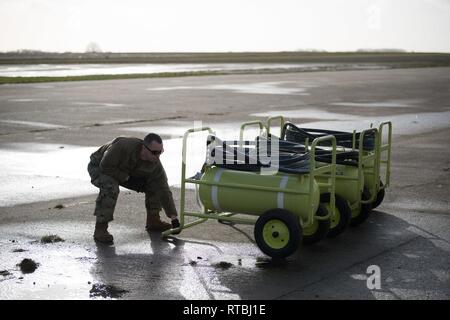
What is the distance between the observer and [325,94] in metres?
33.0

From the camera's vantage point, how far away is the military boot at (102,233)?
898 cm

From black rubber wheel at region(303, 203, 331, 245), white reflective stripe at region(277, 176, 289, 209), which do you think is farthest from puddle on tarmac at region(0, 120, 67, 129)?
white reflective stripe at region(277, 176, 289, 209)

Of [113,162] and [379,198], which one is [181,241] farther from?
[379,198]

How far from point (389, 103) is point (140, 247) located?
21155mm

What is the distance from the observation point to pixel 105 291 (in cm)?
723

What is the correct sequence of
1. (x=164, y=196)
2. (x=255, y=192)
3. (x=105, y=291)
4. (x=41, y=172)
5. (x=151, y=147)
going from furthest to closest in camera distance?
(x=41, y=172) → (x=164, y=196) → (x=151, y=147) → (x=255, y=192) → (x=105, y=291)

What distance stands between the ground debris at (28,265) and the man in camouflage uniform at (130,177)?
1.10 metres

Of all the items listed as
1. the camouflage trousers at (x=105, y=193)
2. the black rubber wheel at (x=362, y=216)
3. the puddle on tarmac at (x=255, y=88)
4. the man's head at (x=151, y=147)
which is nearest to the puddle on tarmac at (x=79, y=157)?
the camouflage trousers at (x=105, y=193)

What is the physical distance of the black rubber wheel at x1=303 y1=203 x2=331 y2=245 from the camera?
346 inches

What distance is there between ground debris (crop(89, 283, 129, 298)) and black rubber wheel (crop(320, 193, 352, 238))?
9.55 feet

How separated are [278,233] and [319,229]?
0.73 m

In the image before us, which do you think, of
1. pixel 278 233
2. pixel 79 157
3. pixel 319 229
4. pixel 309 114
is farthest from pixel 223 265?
pixel 309 114
